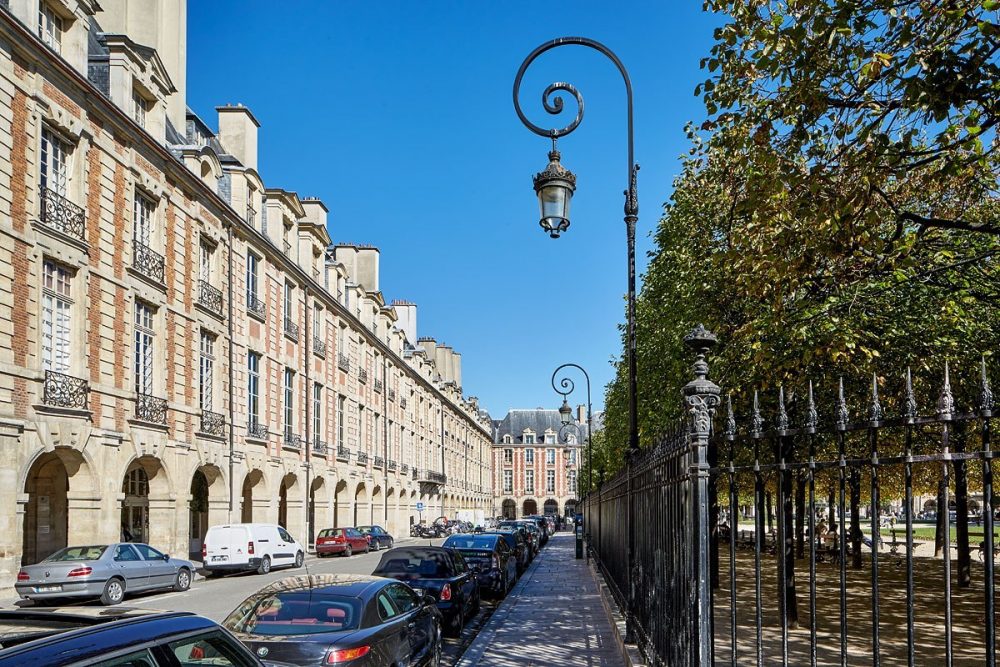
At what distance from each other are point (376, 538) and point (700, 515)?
40867 mm

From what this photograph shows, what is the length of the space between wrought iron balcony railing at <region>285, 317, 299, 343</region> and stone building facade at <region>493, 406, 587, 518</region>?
8817 cm

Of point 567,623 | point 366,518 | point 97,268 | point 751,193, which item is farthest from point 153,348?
point 366,518

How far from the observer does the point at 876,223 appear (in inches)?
288

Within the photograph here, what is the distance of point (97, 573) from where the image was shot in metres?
20.2

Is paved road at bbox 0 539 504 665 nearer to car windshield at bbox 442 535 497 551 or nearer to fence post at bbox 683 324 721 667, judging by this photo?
car windshield at bbox 442 535 497 551

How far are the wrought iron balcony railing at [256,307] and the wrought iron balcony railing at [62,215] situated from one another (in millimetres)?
12247

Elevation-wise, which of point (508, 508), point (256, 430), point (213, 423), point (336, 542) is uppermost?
point (213, 423)

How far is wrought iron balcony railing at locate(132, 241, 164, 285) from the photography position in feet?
88.1

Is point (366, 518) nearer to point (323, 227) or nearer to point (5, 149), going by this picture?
point (323, 227)

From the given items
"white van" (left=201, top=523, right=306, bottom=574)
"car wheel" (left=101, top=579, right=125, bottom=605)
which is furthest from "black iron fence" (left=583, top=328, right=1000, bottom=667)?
"white van" (left=201, top=523, right=306, bottom=574)

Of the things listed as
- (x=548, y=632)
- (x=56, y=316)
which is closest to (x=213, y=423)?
(x=56, y=316)

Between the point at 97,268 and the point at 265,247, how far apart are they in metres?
13.7

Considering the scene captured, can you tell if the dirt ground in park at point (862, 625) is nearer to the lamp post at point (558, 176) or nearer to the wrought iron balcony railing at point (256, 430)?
the lamp post at point (558, 176)

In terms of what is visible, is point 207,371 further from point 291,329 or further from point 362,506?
point 362,506
